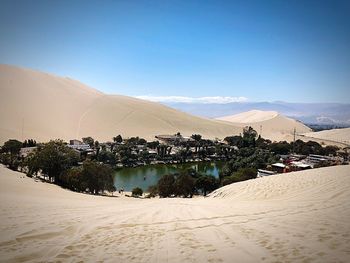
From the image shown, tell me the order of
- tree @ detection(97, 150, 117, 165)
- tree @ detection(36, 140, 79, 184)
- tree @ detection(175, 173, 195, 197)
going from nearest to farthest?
tree @ detection(36, 140, 79, 184), tree @ detection(175, 173, 195, 197), tree @ detection(97, 150, 117, 165)

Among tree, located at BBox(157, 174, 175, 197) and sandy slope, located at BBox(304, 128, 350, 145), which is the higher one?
sandy slope, located at BBox(304, 128, 350, 145)

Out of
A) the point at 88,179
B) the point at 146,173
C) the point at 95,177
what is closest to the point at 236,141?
the point at 146,173

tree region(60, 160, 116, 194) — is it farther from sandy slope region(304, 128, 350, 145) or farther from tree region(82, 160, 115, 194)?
sandy slope region(304, 128, 350, 145)

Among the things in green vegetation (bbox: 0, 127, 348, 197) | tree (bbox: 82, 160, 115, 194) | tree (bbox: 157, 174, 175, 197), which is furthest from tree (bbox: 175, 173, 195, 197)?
tree (bbox: 82, 160, 115, 194)

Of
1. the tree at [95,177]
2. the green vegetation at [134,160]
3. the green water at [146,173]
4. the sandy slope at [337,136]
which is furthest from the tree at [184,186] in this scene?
the sandy slope at [337,136]

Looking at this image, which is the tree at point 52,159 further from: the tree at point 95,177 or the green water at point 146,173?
the green water at point 146,173

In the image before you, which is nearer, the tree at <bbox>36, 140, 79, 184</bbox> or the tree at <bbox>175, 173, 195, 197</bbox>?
the tree at <bbox>36, 140, 79, 184</bbox>
